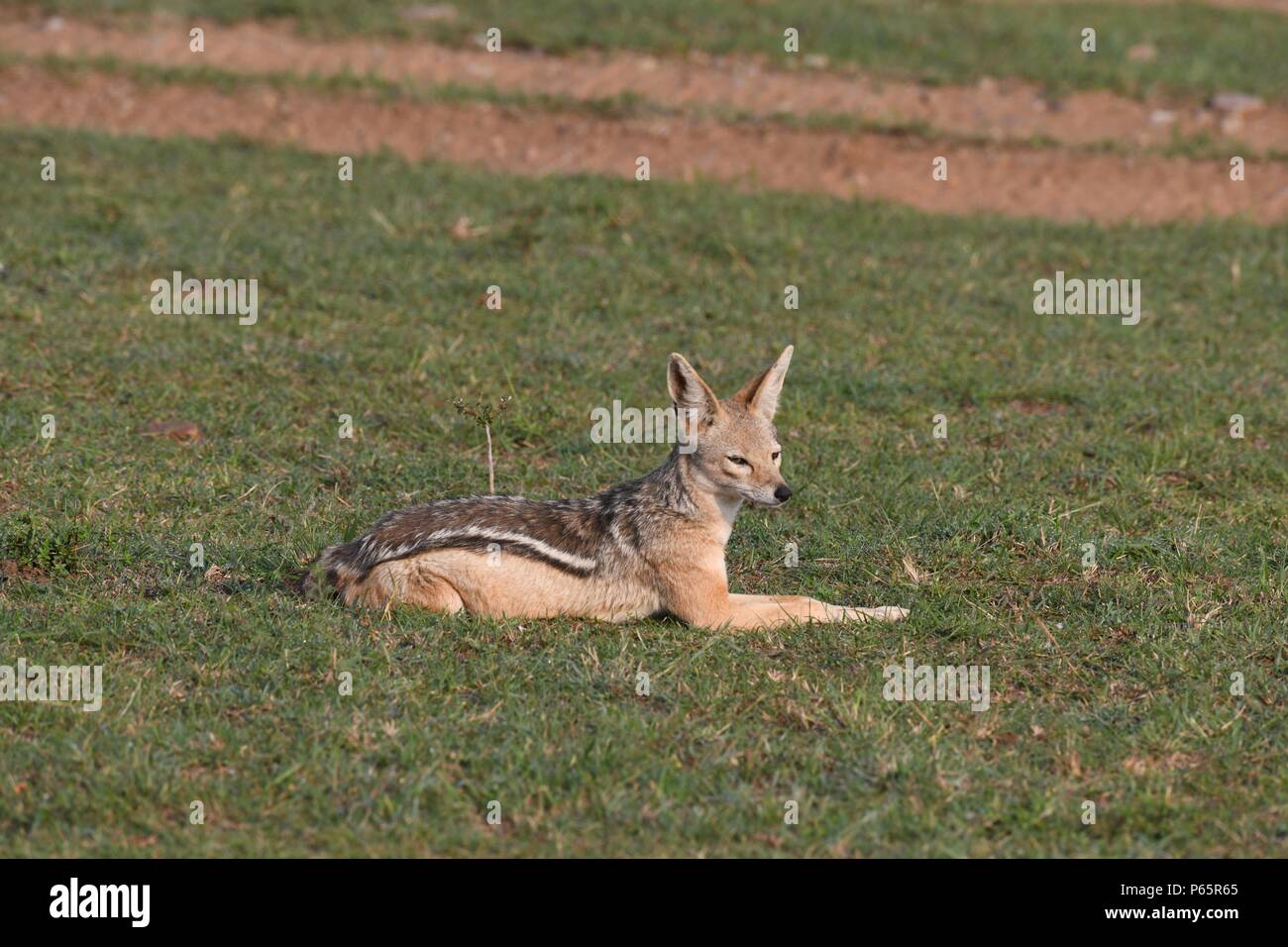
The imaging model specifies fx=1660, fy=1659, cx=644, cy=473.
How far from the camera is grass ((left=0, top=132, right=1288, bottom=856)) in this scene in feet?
19.1

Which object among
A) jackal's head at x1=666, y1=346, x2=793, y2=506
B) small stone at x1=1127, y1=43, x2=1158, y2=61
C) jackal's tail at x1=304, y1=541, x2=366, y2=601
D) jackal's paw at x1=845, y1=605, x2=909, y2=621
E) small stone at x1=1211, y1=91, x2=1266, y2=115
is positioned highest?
small stone at x1=1127, y1=43, x2=1158, y2=61

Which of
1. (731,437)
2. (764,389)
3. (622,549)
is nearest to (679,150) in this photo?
(764,389)

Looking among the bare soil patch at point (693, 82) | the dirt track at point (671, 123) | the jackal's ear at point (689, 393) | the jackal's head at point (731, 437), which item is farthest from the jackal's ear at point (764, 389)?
the bare soil patch at point (693, 82)

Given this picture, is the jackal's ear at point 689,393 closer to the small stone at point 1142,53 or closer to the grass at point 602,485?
the grass at point 602,485

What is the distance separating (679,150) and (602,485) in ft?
25.2

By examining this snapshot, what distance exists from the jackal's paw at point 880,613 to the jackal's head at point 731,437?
590mm

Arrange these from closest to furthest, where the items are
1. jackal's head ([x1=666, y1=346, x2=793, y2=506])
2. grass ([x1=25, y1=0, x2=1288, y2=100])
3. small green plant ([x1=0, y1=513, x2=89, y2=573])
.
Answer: jackal's head ([x1=666, y1=346, x2=793, y2=506])
small green plant ([x1=0, y1=513, x2=89, y2=573])
grass ([x1=25, y1=0, x2=1288, y2=100])

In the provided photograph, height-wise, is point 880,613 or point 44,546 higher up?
point 44,546

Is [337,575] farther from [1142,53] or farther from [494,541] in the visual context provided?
[1142,53]

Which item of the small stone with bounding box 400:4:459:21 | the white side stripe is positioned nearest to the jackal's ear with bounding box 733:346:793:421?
the white side stripe

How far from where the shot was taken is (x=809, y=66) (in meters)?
18.0

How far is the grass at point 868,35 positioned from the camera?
18.0 meters

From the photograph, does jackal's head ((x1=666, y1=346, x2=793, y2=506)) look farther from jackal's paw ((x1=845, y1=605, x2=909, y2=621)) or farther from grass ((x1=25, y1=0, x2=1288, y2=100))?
grass ((x1=25, y1=0, x2=1288, y2=100))

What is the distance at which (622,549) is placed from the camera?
745 cm
